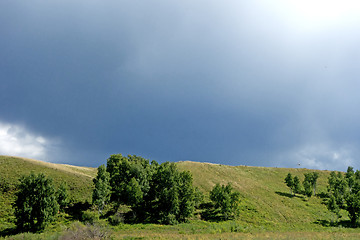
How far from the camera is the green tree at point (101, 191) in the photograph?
5031 cm

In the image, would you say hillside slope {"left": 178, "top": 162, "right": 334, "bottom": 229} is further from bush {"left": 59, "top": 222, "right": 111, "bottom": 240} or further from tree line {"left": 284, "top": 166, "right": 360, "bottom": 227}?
bush {"left": 59, "top": 222, "right": 111, "bottom": 240}

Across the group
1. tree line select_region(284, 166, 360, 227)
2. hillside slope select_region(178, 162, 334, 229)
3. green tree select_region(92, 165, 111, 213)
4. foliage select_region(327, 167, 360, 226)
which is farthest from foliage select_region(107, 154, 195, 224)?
tree line select_region(284, 166, 360, 227)

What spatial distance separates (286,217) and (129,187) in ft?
156

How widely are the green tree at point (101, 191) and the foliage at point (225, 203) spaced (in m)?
30.2

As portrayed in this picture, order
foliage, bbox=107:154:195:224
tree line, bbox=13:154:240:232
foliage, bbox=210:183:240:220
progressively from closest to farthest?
tree line, bbox=13:154:240:232, foliage, bbox=107:154:195:224, foliage, bbox=210:183:240:220

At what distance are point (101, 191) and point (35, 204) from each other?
1440 centimetres

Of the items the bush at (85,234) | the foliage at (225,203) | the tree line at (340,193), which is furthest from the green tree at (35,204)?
the tree line at (340,193)

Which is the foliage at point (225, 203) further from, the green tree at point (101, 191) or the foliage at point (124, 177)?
the green tree at point (101, 191)

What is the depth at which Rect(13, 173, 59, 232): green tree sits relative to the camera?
3862 centimetres

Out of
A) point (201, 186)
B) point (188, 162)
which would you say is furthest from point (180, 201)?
point (188, 162)

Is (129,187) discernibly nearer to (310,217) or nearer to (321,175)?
(310,217)

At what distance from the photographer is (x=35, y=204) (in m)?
40.1

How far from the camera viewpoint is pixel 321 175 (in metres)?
109

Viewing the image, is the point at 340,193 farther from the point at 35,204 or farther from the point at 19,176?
the point at 19,176
